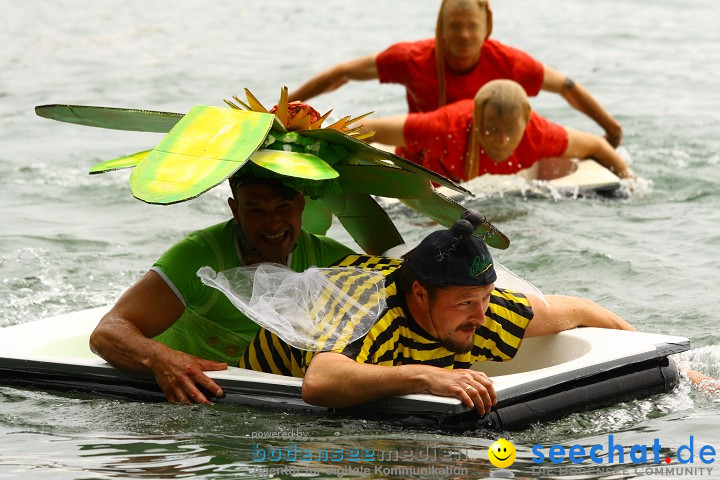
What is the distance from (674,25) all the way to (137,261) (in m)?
9.64

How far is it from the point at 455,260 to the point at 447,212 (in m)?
0.71

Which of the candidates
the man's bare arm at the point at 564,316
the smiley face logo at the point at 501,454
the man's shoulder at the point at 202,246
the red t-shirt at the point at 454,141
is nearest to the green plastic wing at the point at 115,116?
the man's shoulder at the point at 202,246

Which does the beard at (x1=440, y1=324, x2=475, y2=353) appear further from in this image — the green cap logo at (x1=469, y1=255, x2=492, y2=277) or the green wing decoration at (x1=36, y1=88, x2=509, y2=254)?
the green wing decoration at (x1=36, y1=88, x2=509, y2=254)

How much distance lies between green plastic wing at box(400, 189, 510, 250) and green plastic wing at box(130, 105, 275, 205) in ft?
2.15

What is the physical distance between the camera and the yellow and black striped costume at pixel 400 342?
3854mm

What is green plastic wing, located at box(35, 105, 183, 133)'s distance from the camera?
4.23 metres

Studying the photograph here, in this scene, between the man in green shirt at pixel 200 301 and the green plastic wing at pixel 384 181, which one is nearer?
the man in green shirt at pixel 200 301

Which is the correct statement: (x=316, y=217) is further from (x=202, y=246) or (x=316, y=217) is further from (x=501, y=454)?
(x=501, y=454)

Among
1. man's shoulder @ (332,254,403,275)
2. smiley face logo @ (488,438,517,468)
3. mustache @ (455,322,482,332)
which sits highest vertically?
man's shoulder @ (332,254,403,275)

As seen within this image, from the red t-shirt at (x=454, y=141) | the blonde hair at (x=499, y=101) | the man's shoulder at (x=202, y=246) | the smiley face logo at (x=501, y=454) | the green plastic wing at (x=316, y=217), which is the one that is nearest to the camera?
the smiley face logo at (x=501, y=454)

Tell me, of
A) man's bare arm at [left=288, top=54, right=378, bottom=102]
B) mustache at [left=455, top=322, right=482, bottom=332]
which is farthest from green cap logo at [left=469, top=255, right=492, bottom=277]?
man's bare arm at [left=288, top=54, right=378, bottom=102]

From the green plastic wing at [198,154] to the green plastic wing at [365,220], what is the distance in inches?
25.5

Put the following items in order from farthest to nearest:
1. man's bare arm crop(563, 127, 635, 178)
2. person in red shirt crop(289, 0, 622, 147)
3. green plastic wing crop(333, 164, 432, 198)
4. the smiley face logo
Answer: man's bare arm crop(563, 127, 635, 178), person in red shirt crop(289, 0, 622, 147), green plastic wing crop(333, 164, 432, 198), the smiley face logo

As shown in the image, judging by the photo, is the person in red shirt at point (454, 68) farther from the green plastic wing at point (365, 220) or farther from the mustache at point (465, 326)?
the mustache at point (465, 326)
